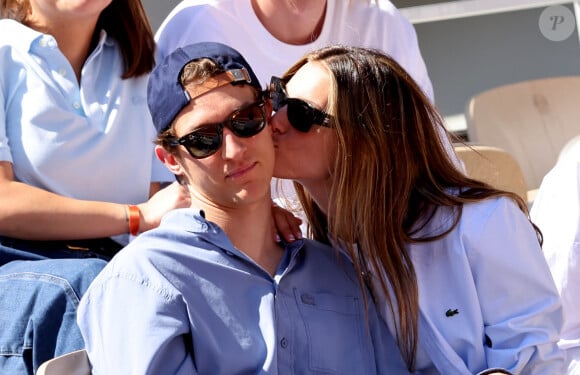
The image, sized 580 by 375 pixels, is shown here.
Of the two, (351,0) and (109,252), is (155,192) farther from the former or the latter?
(351,0)

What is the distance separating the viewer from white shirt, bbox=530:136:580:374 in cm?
221

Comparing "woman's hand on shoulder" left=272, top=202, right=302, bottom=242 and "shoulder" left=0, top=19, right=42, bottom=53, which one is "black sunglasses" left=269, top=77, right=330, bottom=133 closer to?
"woman's hand on shoulder" left=272, top=202, right=302, bottom=242

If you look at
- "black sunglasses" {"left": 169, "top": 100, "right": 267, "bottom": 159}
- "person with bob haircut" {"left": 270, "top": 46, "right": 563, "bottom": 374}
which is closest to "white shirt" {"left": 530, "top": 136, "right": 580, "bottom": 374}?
"person with bob haircut" {"left": 270, "top": 46, "right": 563, "bottom": 374}

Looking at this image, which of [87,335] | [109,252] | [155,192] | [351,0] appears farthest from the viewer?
[351,0]

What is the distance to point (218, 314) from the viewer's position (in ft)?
5.92

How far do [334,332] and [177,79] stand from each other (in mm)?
576

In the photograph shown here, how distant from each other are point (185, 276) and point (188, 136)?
268 mm

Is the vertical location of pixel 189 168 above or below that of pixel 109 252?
above

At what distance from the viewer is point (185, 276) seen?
1.82 metres

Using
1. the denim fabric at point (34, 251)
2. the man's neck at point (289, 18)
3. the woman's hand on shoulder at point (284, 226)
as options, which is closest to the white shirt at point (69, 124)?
the denim fabric at point (34, 251)

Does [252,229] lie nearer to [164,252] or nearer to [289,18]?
[164,252]

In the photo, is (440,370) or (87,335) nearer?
(87,335)

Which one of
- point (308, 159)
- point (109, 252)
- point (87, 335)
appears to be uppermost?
point (308, 159)

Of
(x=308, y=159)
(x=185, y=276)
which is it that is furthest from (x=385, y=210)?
(x=185, y=276)
